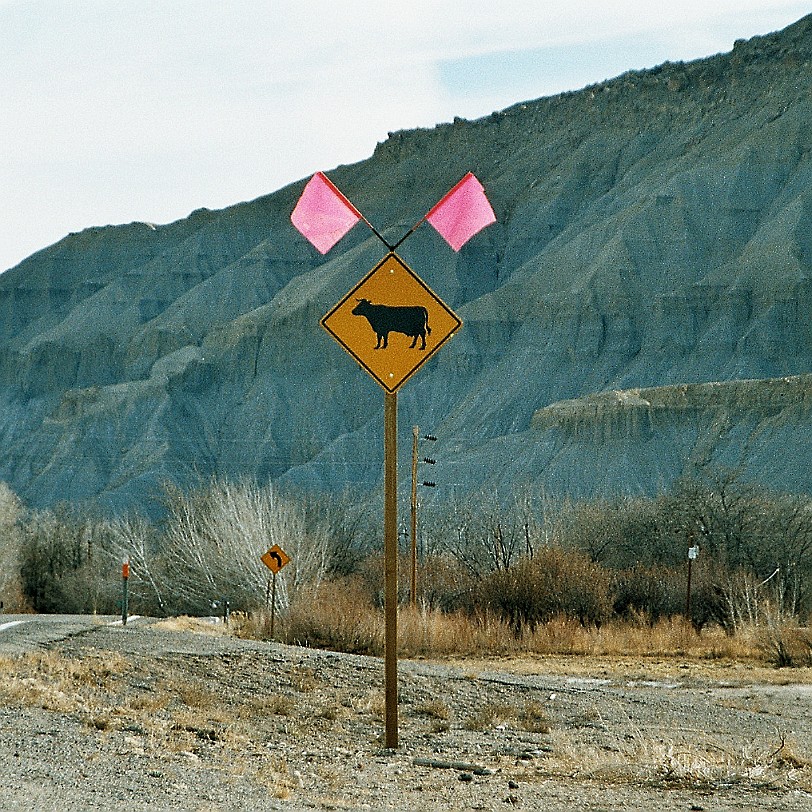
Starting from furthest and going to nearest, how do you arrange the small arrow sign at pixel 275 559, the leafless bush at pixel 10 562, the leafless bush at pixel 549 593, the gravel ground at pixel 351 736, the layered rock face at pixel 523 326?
the layered rock face at pixel 523 326 → the leafless bush at pixel 10 562 → the leafless bush at pixel 549 593 → the small arrow sign at pixel 275 559 → the gravel ground at pixel 351 736

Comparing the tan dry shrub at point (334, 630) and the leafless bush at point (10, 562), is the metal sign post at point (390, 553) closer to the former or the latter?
the tan dry shrub at point (334, 630)

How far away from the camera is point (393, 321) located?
11281mm

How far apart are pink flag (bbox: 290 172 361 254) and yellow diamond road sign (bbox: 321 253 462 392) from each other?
32.8 inches

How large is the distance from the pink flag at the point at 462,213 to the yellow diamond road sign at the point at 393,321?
76cm

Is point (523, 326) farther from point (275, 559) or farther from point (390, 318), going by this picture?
point (390, 318)

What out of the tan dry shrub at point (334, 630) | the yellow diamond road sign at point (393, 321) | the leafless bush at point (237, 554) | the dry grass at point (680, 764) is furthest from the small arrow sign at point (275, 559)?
the yellow diamond road sign at point (393, 321)

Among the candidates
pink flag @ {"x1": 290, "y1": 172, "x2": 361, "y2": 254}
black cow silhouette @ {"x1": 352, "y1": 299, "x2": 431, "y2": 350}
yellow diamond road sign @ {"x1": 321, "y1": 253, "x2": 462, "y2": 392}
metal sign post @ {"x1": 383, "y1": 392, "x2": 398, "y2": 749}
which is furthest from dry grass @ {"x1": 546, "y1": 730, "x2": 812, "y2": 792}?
pink flag @ {"x1": 290, "y1": 172, "x2": 361, "y2": 254}

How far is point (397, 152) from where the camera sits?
111875 mm

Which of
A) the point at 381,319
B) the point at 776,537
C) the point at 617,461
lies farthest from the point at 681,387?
the point at 381,319

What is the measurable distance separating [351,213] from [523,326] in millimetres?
68801

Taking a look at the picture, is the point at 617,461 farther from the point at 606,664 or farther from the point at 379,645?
the point at 379,645

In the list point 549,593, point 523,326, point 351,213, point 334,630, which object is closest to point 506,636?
point 549,593

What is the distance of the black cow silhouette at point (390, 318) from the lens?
443 inches

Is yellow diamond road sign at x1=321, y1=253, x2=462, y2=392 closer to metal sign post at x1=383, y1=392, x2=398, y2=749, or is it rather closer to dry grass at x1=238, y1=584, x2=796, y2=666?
metal sign post at x1=383, y1=392, x2=398, y2=749
